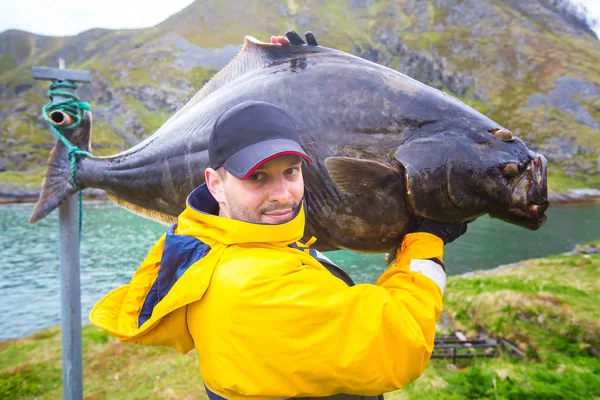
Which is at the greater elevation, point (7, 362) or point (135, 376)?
point (135, 376)

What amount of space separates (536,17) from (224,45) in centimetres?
9035

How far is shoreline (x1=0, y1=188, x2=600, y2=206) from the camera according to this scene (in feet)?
193

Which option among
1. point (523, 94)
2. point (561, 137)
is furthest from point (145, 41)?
point (561, 137)

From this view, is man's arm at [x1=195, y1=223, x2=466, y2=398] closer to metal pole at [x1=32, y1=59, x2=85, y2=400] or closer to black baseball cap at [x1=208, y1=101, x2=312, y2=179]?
black baseball cap at [x1=208, y1=101, x2=312, y2=179]

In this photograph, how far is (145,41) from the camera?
123 m

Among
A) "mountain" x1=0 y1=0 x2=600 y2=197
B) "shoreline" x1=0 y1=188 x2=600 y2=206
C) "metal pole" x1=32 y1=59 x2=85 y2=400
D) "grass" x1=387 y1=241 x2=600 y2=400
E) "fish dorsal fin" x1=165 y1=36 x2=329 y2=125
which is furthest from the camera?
"mountain" x1=0 y1=0 x2=600 y2=197

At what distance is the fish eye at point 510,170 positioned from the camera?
1.67 m

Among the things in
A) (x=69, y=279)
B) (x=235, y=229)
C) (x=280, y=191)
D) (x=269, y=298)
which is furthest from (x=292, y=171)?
(x=69, y=279)

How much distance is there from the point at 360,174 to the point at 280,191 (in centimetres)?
36

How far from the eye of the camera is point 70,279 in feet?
13.0

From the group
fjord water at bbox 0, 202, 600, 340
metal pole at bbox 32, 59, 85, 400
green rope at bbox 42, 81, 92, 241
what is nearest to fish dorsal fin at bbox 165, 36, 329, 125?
green rope at bbox 42, 81, 92, 241

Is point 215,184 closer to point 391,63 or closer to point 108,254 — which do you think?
point 108,254

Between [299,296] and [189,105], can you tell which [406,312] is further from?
[189,105]

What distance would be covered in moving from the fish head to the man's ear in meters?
0.82
